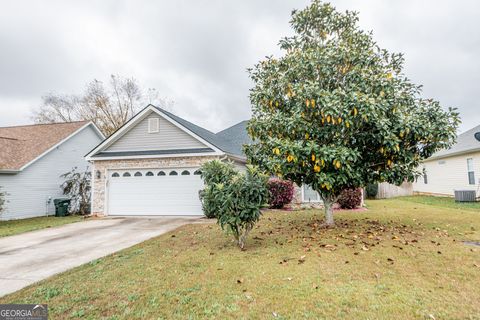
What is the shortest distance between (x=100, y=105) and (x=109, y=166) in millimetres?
16133

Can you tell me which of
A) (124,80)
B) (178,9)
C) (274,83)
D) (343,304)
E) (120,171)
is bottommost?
(343,304)

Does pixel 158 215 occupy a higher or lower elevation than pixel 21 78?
lower

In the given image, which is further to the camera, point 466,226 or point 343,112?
point 466,226

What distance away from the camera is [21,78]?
1909 cm

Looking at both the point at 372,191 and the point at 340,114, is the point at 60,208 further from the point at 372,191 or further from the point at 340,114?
the point at 372,191

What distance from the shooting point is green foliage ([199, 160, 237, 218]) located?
5883 millimetres

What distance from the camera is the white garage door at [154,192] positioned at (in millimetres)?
12453

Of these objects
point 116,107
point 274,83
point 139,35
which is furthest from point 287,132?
point 116,107

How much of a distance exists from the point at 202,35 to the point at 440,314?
1354 centimetres

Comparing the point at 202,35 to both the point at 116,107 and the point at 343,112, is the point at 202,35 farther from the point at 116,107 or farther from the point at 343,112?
the point at 116,107

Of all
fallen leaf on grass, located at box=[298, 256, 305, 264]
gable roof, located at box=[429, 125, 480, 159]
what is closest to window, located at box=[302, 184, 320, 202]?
fallen leaf on grass, located at box=[298, 256, 305, 264]

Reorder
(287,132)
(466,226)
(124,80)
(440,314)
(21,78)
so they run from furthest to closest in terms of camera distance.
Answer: (124,80), (21,78), (466,226), (287,132), (440,314)

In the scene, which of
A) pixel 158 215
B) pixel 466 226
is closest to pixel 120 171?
pixel 158 215

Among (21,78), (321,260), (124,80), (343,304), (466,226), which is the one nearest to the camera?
(343,304)
